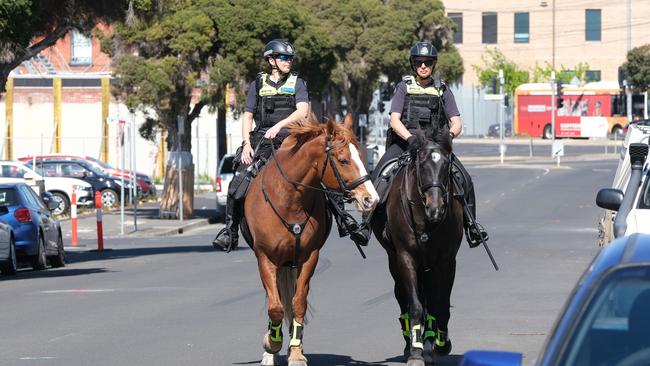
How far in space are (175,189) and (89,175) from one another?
5757 mm

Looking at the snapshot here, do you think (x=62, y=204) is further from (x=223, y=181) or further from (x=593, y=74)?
(x=593, y=74)

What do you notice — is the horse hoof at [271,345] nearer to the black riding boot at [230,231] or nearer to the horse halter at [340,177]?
the black riding boot at [230,231]

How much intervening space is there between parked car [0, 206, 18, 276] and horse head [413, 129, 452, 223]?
12.7 metres

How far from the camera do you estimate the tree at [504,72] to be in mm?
105562

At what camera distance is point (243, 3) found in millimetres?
39094

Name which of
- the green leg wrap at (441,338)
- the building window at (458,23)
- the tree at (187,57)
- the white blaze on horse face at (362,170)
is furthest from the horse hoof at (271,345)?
the building window at (458,23)

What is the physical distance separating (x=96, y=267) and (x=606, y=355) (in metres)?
20.3

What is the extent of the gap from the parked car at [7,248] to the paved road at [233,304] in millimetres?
404

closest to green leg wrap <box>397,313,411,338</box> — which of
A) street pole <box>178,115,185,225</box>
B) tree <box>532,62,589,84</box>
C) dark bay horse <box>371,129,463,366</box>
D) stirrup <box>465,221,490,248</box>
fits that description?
dark bay horse <box>371,129,463,366</box>

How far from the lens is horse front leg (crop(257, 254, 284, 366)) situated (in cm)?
1071

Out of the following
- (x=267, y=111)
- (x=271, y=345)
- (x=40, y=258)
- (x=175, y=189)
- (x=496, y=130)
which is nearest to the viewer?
(x=271, y=345)

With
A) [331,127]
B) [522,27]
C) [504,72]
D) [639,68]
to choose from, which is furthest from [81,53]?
[331,127]

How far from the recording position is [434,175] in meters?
10.5

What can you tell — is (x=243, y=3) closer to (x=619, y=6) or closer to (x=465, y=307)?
(x=465, y=307)
